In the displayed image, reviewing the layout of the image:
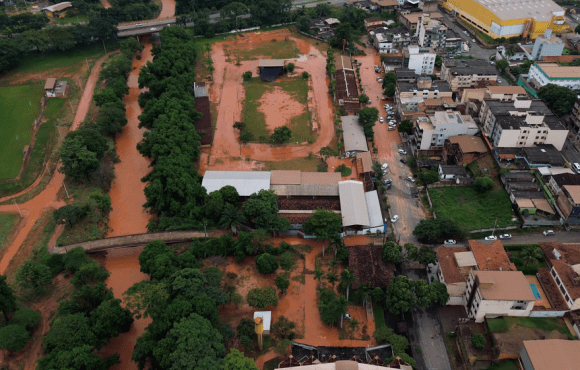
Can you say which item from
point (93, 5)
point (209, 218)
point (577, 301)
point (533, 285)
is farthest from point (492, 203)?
point (93, 5)

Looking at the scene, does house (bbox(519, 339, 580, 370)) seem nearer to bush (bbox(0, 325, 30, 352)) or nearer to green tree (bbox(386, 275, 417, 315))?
green tree (bbox(386, 275, 417, 315))

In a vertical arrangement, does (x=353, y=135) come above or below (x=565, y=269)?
below

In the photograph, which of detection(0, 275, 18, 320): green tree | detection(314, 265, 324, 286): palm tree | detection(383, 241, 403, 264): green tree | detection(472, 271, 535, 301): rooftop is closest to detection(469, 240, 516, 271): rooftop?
detection(472, 271, 535, 301): rooftop

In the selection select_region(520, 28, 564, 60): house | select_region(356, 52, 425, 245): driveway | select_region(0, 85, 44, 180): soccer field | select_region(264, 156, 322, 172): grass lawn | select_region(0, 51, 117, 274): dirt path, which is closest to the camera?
select_region(0, 51, 117, 274): dirt path

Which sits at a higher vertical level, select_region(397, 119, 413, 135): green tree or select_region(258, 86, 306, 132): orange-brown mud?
select_region(397, 119, 413, 135): green tree

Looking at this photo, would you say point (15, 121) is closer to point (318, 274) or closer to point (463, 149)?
point (318, 274)

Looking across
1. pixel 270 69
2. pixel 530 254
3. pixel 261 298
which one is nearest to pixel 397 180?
pixel 530 254

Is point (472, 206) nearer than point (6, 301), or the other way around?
point (6, 301)
